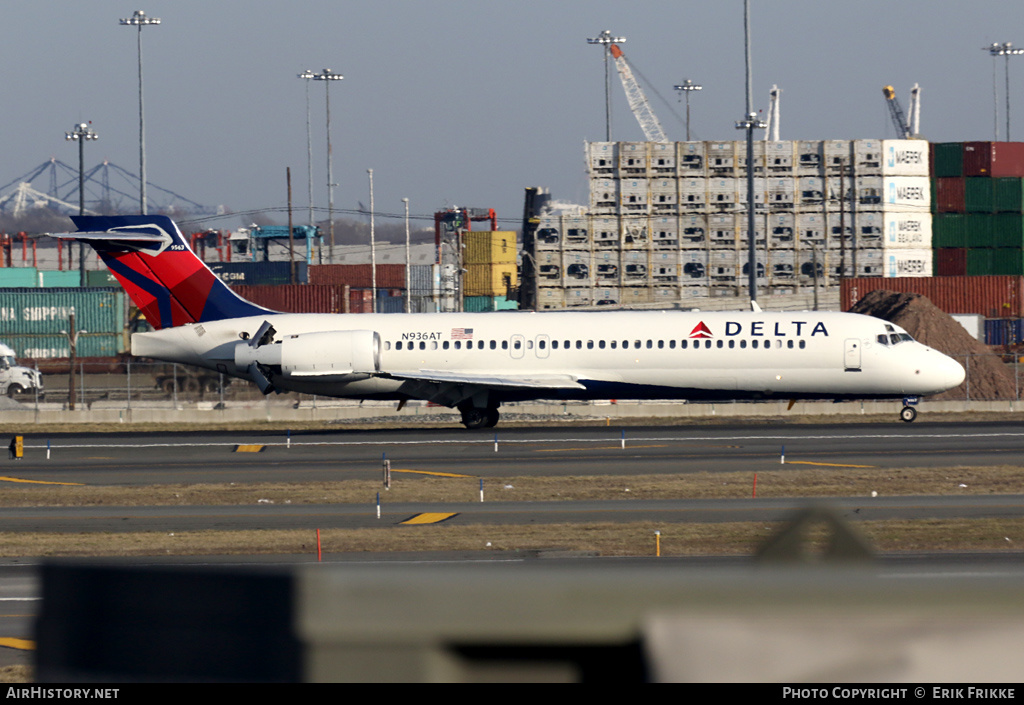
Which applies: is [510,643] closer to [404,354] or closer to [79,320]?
[404,354]

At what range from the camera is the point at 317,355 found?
43781 mm

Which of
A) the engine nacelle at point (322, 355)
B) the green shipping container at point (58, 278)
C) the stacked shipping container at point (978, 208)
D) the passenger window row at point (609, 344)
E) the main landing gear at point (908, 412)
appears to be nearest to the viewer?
the passenger window row at point (609, 344)

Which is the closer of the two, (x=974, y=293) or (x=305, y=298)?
(x=305, y=298)

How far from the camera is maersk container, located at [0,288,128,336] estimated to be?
89.0m

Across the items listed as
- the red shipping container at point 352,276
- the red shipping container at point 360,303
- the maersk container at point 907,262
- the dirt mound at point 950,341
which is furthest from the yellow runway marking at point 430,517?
the red shipping container at point 352,276

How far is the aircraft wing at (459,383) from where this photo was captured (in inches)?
1724

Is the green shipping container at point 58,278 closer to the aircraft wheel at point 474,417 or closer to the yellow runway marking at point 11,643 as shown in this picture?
the aircraft wheel at point 474,417

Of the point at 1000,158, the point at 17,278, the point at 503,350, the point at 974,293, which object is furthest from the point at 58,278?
the point at 503,350

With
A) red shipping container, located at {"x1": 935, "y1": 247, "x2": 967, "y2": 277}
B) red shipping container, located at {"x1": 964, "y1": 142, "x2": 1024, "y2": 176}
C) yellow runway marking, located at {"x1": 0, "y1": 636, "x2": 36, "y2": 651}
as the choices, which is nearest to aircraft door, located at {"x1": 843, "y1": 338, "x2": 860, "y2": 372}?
yellow runway marking, located at {"x1": 0, "y1": 636, "x2": 36, "y2": 651}

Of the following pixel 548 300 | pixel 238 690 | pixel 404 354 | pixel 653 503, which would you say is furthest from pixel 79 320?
pixel 238 690

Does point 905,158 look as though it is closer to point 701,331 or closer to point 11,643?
point 701,331

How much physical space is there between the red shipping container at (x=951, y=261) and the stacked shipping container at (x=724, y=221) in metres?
1.10

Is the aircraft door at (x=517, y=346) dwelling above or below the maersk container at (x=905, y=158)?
below

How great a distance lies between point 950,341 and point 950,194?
2289 inches
